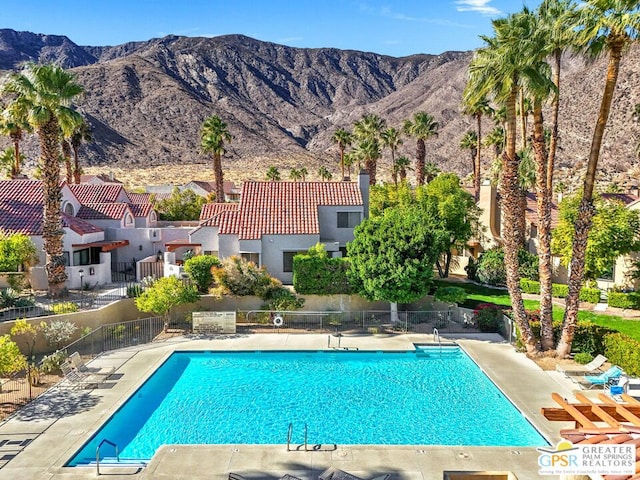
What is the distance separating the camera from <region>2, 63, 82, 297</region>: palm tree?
26547mm

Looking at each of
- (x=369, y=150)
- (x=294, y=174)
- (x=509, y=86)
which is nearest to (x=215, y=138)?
(x=369, y=150)

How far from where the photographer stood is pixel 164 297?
2623 centimetres

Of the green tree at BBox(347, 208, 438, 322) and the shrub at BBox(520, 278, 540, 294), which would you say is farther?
the shrub at BBox(520, 278, 540, 294)

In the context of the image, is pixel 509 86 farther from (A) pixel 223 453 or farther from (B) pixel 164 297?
(B) pixel 164 297

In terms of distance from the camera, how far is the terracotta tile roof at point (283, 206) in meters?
33.2

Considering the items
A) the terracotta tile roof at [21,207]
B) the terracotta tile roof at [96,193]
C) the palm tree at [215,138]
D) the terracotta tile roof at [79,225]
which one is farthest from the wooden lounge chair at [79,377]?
the palm tree at [215,138]

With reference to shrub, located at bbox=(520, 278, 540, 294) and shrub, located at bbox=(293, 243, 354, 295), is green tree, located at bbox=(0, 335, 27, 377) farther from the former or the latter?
shrub, located at bbox=(520, 278, 540, 294)

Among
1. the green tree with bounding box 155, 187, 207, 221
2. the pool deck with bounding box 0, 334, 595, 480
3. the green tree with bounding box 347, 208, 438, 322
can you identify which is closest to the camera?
the pool deck with bounding box 0, 334, 595, 480

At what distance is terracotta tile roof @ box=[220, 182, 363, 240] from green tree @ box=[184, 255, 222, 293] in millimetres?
3585

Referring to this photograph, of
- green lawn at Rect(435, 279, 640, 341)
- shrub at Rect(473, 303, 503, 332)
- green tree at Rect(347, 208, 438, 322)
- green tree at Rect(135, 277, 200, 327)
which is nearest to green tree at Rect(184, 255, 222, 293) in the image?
green tree at Rect(135, 277, 200, 327)

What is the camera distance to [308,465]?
1398cm

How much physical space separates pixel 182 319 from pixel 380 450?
56.5 feet

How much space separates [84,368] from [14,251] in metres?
11.3

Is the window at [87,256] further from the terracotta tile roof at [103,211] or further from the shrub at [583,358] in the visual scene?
the shrub at [583,358]
